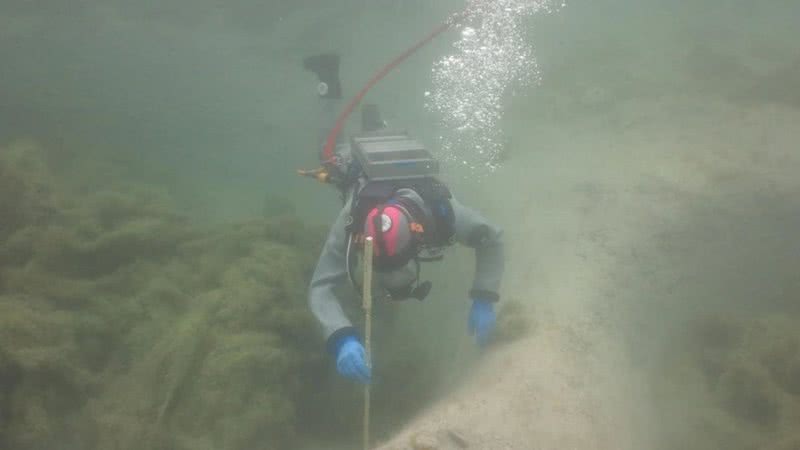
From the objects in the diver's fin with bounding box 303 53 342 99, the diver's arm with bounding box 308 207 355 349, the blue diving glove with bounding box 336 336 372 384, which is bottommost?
the blue diving glove with bounding box 336 336 372 384

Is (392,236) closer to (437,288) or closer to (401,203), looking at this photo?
(401,203)

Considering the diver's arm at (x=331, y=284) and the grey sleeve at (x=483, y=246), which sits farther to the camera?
the grey sleeve at (x=483, y=246)

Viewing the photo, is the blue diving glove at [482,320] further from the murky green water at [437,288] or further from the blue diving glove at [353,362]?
the blue diving glove at [353,362]

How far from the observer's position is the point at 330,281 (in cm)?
425

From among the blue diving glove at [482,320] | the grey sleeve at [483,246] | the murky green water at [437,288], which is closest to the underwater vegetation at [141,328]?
the murky green water at [437,288]

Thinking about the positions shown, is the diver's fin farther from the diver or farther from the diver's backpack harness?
the diver's backpack harness

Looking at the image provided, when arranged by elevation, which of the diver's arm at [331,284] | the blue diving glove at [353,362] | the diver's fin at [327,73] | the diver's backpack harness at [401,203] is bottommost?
the blue diving glove at [353,362]

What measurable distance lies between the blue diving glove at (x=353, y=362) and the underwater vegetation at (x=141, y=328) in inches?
30.5

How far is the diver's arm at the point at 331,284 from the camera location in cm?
398

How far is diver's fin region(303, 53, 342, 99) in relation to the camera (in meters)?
7.94

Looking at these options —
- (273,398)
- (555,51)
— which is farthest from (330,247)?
(555,51)

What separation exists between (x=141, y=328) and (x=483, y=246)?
3415 mm

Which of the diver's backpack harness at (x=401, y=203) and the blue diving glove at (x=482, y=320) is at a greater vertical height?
the diver's backpack harness at (x=401, y=203)

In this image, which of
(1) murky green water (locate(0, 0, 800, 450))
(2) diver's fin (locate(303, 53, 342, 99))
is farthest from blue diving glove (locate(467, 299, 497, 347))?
(2) diver's fin (locate(303, 53, 342, 99))
